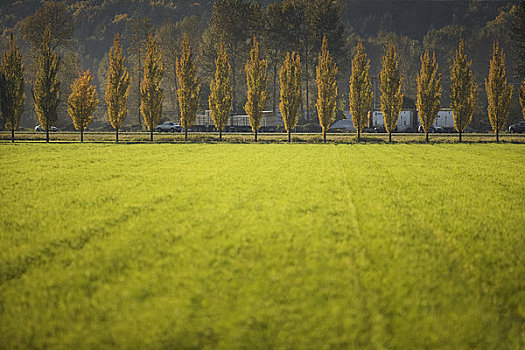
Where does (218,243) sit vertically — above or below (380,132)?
below

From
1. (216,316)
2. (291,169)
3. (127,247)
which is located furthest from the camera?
(291,169)

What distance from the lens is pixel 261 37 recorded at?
68312 mm

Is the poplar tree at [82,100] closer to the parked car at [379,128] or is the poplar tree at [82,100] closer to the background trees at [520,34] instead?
the parked car at [379,128]

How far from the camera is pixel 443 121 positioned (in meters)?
60.7

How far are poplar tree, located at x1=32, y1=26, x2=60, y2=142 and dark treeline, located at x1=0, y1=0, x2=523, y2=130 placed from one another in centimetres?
1529

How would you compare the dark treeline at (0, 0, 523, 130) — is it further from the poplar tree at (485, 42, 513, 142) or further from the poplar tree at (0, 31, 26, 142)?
the poplar tree at (485, 42, 513, 142)

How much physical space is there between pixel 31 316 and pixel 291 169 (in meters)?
15.6

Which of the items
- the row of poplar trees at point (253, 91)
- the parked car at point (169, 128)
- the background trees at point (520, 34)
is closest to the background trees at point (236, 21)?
the parked car at point (169, 128)

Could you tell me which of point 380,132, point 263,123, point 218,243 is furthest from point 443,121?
point 218,243

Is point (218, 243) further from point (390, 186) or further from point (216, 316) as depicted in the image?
point (390, 186)

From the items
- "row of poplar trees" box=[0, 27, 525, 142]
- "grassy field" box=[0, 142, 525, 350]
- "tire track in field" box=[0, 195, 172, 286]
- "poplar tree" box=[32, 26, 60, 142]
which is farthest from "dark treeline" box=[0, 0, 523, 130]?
"tire track in field" box=[0, 195, 172, 286]

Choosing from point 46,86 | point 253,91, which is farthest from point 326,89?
point 46,86

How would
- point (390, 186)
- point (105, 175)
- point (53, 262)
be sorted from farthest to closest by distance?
point (105, 175)
point (390, 186)
point (53, 262)

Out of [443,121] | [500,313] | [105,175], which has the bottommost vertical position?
[500,313]
